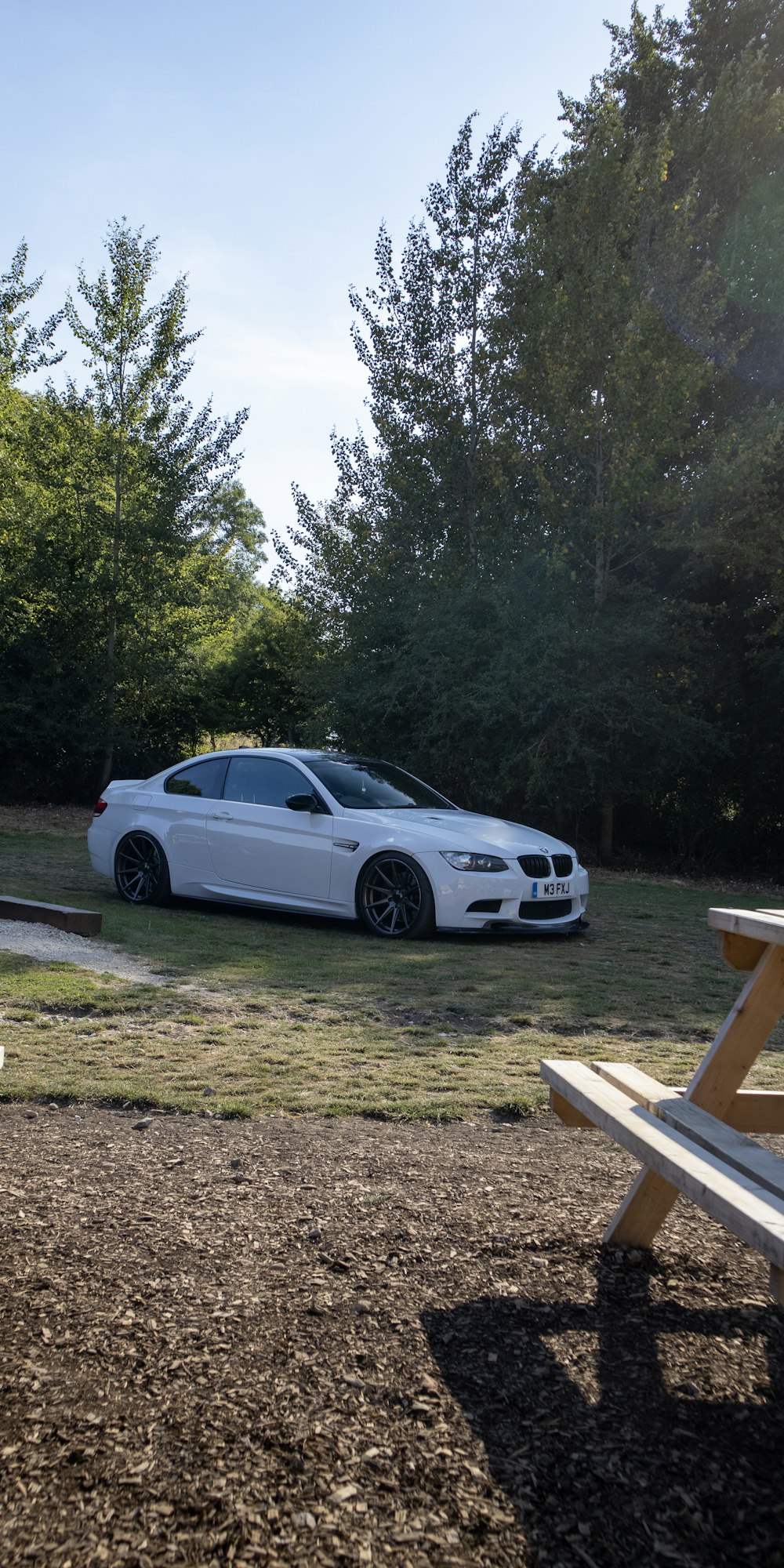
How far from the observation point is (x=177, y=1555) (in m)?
1.85

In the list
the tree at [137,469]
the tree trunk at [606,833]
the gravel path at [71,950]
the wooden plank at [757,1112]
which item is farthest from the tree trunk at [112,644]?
the wooden plank at [757,1112]

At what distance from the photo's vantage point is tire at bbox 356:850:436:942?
895 cm

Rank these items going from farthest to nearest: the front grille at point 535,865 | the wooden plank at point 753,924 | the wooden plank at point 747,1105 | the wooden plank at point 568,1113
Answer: the front grille at point 535,865
the wooden plank at point 568,1113
the wooden plank at point 747,1105
the wooden plank at point 753,924

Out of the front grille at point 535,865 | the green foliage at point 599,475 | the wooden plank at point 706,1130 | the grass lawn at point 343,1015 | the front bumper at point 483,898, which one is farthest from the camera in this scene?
the green foliage at point 599,475

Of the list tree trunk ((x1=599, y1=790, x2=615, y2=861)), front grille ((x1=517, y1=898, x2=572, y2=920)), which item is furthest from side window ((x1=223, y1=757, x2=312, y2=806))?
tree trunk ((x1=599, y1=790, x2=615, y2=861))

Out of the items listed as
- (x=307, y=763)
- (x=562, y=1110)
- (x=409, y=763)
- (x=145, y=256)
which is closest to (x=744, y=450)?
(x=409, y=763)

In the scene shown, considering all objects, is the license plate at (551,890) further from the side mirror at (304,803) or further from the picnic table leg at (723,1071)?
the picnic table leg at (723,1071)

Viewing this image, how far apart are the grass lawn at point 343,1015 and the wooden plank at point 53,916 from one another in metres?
0.23

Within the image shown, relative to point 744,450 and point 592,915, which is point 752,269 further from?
point 592,915

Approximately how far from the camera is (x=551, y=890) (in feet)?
30.5

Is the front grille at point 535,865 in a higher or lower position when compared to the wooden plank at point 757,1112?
higher

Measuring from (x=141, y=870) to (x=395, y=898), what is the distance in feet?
8.53

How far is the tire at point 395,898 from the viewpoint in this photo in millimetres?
8945

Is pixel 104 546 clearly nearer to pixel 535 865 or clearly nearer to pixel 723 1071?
pixel 535 865
